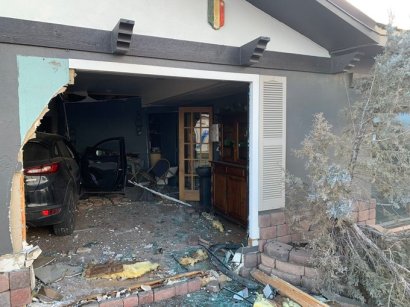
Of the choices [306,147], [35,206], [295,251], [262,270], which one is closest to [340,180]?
[306,147]

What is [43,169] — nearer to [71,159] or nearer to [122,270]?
[71,159]

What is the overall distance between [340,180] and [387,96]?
854mm

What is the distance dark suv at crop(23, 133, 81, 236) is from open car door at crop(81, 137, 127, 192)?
2.22m

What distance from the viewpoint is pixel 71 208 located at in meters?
4.82

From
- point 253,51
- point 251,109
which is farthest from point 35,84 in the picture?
point 251,109

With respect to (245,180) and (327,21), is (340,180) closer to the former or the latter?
(327,21)

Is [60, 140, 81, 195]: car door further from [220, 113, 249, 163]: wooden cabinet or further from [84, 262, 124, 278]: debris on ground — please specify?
[220, 113, 249, 163]: wooden cabinet

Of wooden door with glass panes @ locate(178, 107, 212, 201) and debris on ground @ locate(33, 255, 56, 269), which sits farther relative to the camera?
wooden door with glass panes @ locate(178, 107, 212, 201)

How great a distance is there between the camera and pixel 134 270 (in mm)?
3586

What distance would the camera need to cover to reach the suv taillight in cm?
399

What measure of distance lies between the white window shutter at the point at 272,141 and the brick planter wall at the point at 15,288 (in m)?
2.54

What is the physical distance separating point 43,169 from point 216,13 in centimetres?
295

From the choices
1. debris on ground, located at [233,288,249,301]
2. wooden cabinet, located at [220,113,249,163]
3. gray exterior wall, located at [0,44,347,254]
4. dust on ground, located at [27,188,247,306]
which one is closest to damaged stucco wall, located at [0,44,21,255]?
gray exterior wall, located at [0,44,347,254]

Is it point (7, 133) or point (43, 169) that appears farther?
point (43, 169)
